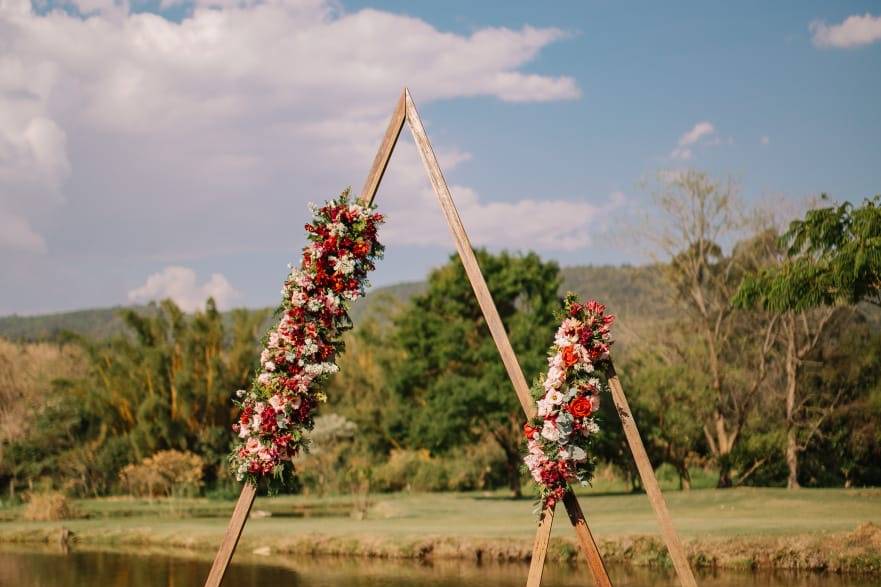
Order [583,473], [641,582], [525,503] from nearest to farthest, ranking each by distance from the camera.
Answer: [583,473], [641,582], [525,503]

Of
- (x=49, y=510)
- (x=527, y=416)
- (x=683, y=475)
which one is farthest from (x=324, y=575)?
(x=683, y=475)

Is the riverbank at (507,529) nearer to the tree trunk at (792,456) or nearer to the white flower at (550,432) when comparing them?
the tree trunk at (792,456)

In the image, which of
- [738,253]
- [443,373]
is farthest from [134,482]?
[738,253]

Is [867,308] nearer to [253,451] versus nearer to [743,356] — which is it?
[743,356]

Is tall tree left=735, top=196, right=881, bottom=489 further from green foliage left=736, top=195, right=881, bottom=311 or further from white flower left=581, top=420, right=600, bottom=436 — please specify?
white flower left=581, top=420, right=600, bottom=436

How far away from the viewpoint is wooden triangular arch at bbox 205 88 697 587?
9.41 metres

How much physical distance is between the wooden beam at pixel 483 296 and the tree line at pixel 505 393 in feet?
51.1

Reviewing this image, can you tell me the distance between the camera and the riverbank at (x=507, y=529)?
16297mm

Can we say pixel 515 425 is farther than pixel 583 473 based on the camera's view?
Yes

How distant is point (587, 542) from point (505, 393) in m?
18.7

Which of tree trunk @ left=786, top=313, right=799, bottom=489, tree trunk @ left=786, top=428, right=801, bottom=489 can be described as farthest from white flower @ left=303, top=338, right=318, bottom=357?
tree trunk @ left=786, top=428, right=801, bottom=489

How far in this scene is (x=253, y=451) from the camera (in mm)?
9758

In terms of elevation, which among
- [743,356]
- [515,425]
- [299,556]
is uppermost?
[743,356]

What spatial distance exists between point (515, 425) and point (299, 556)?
11.7 metres
